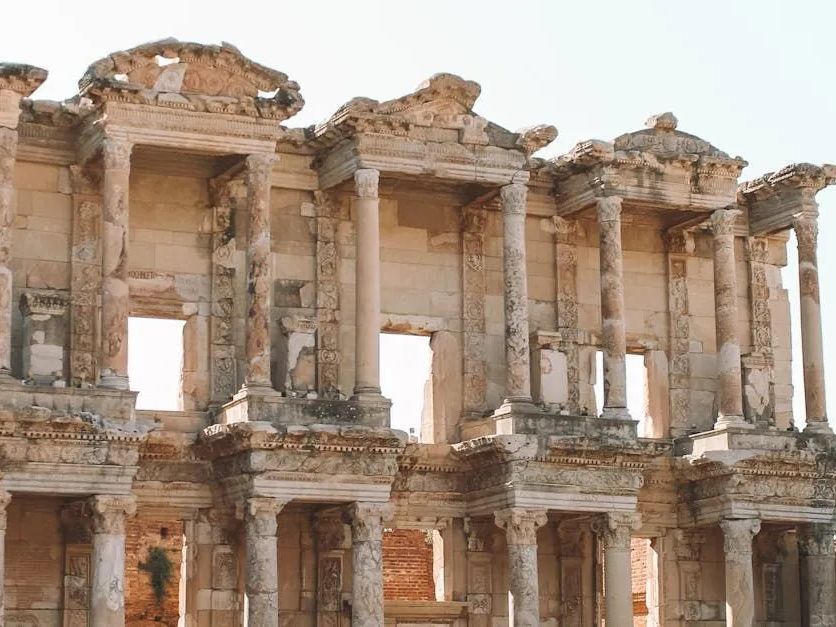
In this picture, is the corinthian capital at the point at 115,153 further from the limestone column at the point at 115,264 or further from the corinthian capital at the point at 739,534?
the corinthian capital at the point at 739,534

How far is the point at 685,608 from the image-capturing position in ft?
95.0

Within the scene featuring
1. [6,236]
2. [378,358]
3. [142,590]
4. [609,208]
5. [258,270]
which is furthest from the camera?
[142,590]

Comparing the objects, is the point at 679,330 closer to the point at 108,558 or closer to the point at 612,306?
the point at 612,306

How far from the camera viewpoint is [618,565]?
2691 cm

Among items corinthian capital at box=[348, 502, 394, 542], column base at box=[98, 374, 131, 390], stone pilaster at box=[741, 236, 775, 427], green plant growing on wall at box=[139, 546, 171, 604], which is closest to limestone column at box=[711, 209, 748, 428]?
stone pilaster at box=[741, 236, 775, 427]

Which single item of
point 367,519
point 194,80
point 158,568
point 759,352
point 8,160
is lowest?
point 158,568

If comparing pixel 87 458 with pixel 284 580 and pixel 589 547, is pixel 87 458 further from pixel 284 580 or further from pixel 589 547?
pixel 589 547

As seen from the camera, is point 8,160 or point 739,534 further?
point 739,534

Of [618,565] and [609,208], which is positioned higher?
[609,208]

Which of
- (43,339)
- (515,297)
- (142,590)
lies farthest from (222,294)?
(142,590)

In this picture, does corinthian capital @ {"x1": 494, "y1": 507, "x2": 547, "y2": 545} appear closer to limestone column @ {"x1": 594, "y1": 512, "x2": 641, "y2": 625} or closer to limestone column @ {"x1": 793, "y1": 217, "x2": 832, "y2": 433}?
limestone column @ {"x1": 594, "y1": 512, "x2": 641, "y2": 625}

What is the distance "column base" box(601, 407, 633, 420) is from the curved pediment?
5.97m

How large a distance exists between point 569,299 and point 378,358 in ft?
12.9

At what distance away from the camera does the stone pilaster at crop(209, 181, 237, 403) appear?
87.7 ft
